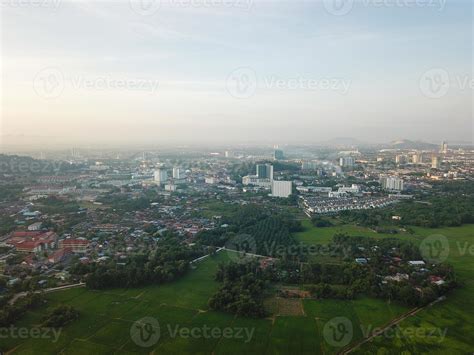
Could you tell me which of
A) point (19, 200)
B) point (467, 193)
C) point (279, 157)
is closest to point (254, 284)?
point (19, 200)

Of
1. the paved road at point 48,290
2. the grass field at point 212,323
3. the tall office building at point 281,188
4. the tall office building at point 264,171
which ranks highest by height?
the tall office building at point 264,171

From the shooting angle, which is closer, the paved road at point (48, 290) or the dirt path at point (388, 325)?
the dirt path at point (388, 325)

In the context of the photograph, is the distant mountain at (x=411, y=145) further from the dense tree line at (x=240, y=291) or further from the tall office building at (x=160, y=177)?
the dense tree line at (x=240, y=291)

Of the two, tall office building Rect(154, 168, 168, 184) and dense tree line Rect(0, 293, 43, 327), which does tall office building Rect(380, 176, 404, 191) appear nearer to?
tall office building Rect(154, 168, 168, 184)

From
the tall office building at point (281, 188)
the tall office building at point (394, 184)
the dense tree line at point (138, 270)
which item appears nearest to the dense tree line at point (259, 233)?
the dense tree line at point (138, 270)

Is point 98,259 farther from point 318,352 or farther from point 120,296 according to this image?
point 318,352
